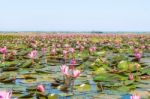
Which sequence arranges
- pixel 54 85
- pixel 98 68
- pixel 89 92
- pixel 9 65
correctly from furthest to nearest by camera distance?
pixel 9 65 < pixel 98 68 < pixel 54 85 < pixel 89 92

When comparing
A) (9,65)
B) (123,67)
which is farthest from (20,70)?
(123,67)

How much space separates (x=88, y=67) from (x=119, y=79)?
60.6 inches

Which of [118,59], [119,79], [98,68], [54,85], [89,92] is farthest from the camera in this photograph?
[118,59]

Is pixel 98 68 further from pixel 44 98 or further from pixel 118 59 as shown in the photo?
pixel 44 98

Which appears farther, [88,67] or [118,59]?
[118,59]

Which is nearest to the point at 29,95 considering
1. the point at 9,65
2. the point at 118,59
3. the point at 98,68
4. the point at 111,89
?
the point at 111,89

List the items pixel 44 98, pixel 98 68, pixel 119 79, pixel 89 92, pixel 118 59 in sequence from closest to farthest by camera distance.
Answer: pixel 44 98 < pixel 89 92 < pixel 119 79 < pixel 98 68 < pixel 118 59

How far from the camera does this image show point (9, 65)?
5.81m

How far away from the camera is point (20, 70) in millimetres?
5430

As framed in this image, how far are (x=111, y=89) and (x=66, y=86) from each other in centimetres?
52

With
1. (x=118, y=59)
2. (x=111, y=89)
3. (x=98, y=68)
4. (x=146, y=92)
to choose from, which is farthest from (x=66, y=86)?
(x=118, y=59)

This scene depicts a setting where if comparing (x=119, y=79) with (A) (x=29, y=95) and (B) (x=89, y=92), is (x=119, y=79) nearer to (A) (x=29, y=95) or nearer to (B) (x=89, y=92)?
(B) (x=89, y=92)

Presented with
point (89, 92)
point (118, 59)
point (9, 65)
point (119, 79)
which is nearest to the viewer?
point (89, 92)

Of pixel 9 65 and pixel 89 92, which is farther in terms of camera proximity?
pixel 9 65
